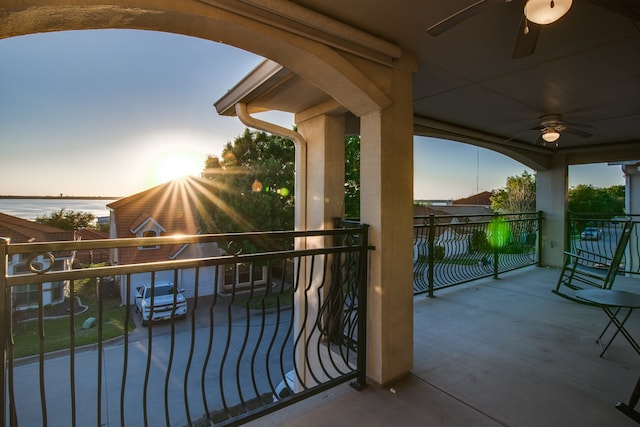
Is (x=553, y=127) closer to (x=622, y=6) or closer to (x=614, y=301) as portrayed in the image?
(x=614, y=301)

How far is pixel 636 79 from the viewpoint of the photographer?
2.77 m

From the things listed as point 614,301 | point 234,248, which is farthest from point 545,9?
point 614,301

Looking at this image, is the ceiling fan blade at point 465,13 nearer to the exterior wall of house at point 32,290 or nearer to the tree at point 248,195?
the exterior wall of house at point 32,290

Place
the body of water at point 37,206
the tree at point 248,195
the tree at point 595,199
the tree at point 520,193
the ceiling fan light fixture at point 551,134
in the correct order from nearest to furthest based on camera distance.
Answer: the body of water at point 37,206
the ceiling fan light fixture at point 551,134
the tree at point 248,195
the tree at point 595,199
the tree at point 520,193

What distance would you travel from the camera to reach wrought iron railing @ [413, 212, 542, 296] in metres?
Result: 4.23

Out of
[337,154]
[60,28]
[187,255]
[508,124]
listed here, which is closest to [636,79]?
[508,124]

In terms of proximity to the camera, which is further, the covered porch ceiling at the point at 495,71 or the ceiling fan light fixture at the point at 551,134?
the ceiling fan light fixture at the point at 551,134

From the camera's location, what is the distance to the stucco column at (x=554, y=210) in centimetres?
589

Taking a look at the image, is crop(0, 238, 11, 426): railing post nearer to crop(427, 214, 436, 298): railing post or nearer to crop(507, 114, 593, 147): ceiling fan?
crop(427, 214, 436, 298): railing post

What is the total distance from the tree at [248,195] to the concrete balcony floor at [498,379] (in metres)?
9.17

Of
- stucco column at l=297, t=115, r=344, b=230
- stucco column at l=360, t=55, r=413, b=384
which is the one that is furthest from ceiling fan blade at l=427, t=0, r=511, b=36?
stucco column at l=297, t=115, r=344, b=230

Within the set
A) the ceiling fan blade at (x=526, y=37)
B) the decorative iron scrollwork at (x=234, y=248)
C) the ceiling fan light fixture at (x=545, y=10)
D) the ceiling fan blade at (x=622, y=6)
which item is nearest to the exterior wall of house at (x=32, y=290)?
the decorative iron scrollwork at (x=234, y=248)

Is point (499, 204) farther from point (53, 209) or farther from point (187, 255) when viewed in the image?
point (53, 209)

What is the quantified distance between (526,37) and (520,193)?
19121 millimetres
